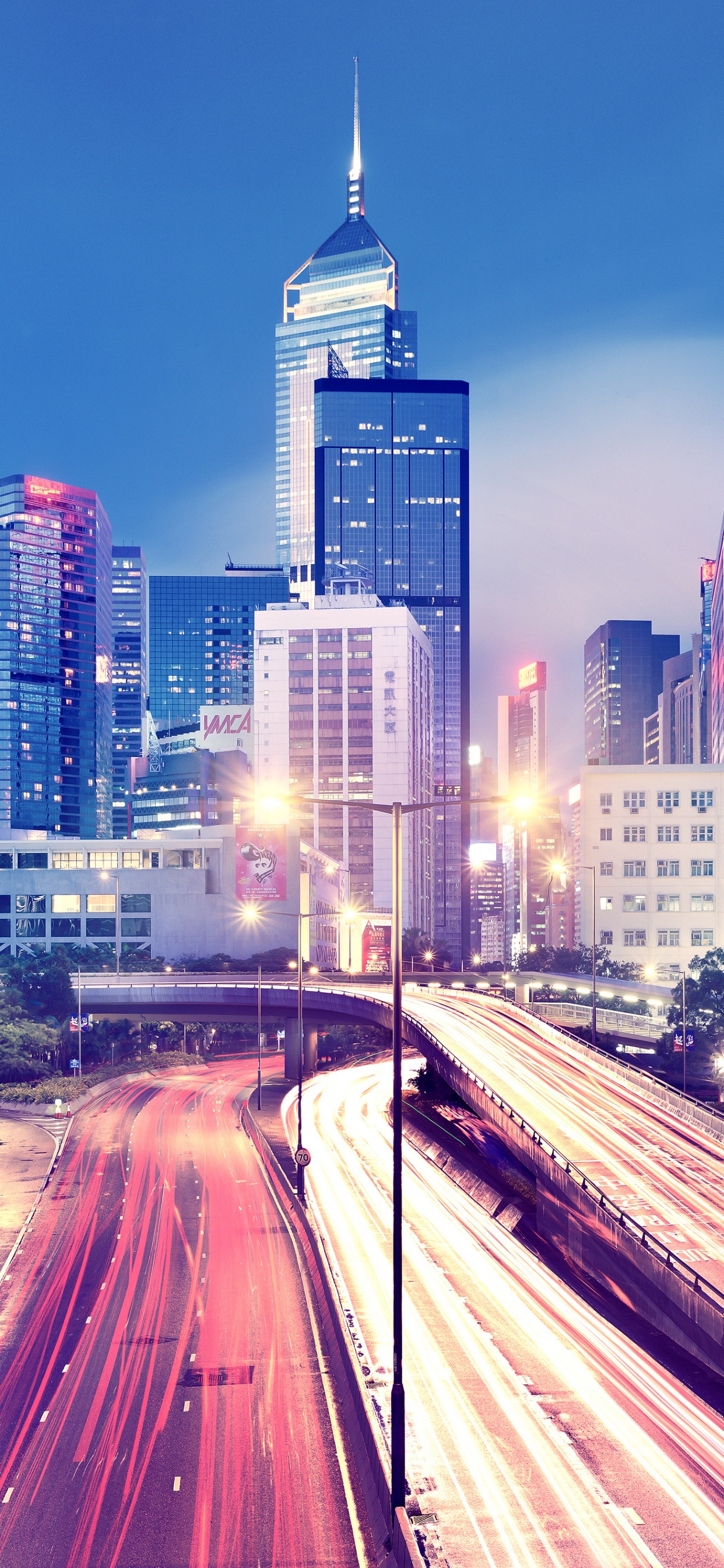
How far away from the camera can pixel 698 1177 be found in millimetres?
49469

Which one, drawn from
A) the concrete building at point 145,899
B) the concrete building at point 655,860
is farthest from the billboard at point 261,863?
the concrete building at point 655,860

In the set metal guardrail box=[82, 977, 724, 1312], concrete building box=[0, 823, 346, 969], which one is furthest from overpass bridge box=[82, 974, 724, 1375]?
concrete building box=[0, 823, 346, 969]

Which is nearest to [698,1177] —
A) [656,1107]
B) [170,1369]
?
[656,1107]

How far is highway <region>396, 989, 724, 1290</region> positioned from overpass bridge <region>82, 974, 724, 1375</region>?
10 centimetres

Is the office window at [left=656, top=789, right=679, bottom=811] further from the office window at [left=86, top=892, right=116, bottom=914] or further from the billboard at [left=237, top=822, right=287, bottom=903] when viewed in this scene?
the office window at [left=86, top=892, right=116, bottom=914]

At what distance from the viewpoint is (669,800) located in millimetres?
148500

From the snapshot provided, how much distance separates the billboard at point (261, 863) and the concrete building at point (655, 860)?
3462cm

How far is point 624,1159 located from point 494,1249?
251 inches

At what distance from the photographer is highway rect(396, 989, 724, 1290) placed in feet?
141

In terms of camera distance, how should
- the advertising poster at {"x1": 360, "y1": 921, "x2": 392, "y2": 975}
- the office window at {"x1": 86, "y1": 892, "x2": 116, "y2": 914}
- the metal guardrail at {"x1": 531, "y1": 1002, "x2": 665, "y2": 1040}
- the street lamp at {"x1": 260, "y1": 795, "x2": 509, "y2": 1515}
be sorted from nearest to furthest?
the street lamp at {"x1": 260, "y1": 795, "x2": 509, "y2": 1515} → the metal guardrail at {"x1": 531, "y1": 1002, "x2": 665, "y2": 1040} → the advertising poster at {"x1": 360, "y1": 921, "x2": 392, "y2": 975} → the office window at {"x1": 86, "y1": 892, "x2": 116, "y2": 914}

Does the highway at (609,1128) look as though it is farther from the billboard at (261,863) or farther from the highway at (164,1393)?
the billboard at (261,863)

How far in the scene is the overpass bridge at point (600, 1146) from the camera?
3891 centimetres

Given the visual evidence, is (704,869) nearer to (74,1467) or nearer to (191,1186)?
(191,1186)

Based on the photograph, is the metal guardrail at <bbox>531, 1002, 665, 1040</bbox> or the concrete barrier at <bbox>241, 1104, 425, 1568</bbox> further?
the metal guardrail at <bbox>531, 1002, 665, 1040</bbox>
